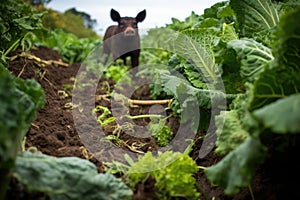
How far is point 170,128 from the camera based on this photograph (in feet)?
11.1

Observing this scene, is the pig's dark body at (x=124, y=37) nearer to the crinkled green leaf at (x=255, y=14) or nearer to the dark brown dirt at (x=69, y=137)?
the dark brown dirt at (x=69, y=137)

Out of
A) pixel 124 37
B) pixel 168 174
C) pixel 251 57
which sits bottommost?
pixel 168 174

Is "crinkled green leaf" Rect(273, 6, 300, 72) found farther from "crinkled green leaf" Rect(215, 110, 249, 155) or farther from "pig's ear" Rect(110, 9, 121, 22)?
"pig's ear" Rect(110, 9, 121, 22)

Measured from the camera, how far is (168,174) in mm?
1914

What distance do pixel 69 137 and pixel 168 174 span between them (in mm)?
1101

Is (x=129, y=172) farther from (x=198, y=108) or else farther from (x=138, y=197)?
(x=198, y=108)

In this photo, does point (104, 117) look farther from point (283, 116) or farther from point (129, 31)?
point (283, 116)

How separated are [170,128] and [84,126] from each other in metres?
0.79

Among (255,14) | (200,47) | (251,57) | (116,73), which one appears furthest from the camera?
(116,73)

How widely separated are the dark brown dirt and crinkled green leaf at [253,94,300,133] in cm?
65

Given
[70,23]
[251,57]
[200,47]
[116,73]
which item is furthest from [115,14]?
[70,23]

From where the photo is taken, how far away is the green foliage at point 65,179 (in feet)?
5.19

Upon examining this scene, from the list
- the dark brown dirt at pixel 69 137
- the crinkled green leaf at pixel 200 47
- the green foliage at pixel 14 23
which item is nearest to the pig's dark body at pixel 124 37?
the dark brown dirt at pixel 69 137

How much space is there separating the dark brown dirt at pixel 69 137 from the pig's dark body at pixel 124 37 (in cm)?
79
